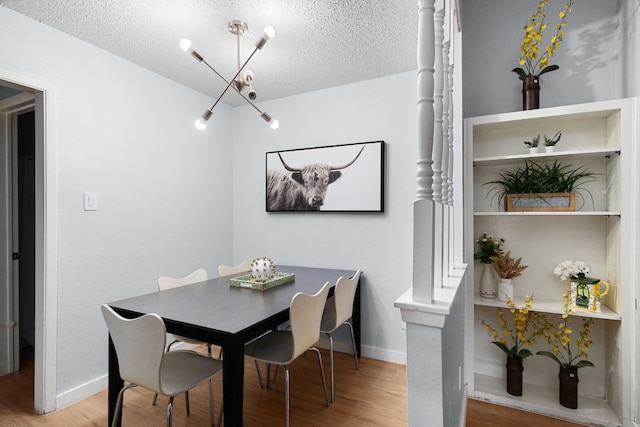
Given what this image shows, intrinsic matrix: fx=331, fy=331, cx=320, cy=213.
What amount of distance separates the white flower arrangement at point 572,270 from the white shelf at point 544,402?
75cm

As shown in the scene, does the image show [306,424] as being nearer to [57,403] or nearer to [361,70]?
Result: [57,403]

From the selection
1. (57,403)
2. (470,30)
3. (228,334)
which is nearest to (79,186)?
(57,403)

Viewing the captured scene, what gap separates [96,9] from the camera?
1.86 m

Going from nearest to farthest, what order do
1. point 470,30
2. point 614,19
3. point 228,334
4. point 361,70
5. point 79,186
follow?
point 228,334 < point 614,19 < point 79,186 < point 470,30 < point 361,70

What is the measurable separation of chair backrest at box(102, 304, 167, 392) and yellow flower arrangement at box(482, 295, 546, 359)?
198cm

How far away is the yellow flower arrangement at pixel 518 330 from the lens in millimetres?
2076

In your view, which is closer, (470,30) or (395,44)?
(395,44)

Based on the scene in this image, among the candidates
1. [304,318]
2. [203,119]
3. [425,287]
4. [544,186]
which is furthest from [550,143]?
[203,119]

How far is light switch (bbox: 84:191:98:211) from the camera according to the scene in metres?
2.22

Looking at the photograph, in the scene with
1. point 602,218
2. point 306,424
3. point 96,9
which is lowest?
point 306,424

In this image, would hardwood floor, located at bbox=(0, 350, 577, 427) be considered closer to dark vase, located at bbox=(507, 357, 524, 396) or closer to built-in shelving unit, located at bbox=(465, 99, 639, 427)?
dark vase, located at bbox=(507, 357, 524, 396)

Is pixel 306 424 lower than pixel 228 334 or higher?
lower

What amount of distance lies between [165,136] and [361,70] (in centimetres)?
173

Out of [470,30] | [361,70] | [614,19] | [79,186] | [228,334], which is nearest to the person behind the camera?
[228,334]
